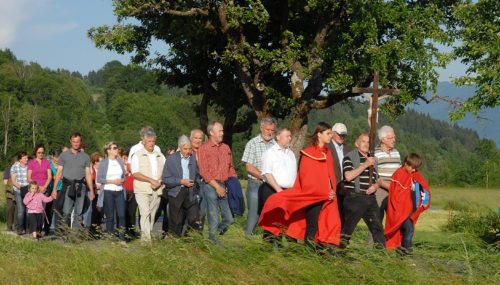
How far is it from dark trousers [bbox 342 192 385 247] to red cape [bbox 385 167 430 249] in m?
0.77

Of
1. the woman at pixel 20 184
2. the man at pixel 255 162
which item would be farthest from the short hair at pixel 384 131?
the woman at pixel 20 184

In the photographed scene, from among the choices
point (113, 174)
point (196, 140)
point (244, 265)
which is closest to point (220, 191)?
point (196, 140)

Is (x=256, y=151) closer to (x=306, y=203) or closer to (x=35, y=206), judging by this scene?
(x=306, y=203)

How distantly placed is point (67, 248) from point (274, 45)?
18172 millimetres

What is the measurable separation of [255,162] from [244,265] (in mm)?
4584

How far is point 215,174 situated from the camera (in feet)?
42.8

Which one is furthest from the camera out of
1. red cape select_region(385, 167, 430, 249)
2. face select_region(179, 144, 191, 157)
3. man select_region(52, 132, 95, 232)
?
man select_region(52, 132, 95, 232)

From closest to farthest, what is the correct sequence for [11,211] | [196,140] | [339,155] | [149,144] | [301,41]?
[339,155], [196,140], [149,144], [11,211], [301,41]

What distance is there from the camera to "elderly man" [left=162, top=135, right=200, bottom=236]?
13.2 meters

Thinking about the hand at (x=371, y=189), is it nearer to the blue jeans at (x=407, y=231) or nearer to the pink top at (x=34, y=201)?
the blue jeans at (x=407, y=231)

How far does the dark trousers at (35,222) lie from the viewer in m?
16.3

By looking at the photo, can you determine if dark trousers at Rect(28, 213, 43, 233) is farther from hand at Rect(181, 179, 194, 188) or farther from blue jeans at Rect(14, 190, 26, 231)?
hand at Rect(181, 179, 194, 188)

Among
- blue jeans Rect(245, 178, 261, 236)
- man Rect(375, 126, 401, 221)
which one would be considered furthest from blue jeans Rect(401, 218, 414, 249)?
blue jeans Rect(245, 178, 261, 236)

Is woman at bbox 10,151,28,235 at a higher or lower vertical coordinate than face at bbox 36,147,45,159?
lower
